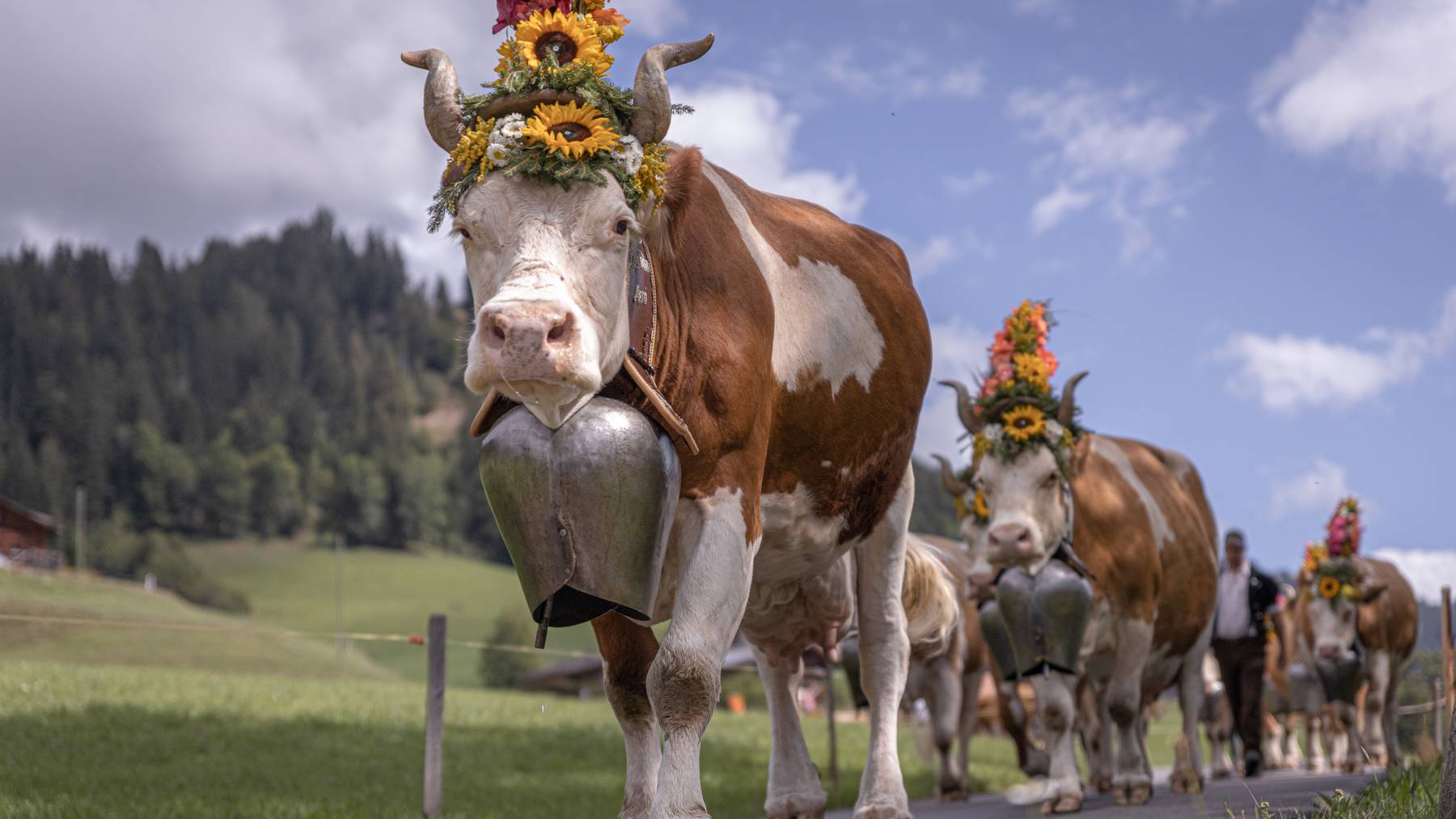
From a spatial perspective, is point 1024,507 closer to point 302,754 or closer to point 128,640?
point 302,754

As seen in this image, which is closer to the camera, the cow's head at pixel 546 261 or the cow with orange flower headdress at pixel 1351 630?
the cow's head at pixel 546 261

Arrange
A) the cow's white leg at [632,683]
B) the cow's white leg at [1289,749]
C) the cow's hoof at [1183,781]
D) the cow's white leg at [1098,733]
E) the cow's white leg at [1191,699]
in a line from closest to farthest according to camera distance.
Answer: the cow's white leg at [632,683]
the cow's hoof at [1183,781]
the cow's white leg at [1098,733]
the cow's white leg at [1191,699]
the cow's white leg at [1289,749]

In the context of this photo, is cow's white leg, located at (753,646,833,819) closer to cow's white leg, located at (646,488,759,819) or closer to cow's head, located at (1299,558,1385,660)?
cow's white leg, located at (646,488,759,819)

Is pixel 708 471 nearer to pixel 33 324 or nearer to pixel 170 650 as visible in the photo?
pixel 170 650

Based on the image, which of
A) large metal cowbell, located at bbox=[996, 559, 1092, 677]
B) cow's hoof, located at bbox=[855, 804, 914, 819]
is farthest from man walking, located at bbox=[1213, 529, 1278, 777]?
cow's hoof, located at bbox=[855, 804, 914, 819]

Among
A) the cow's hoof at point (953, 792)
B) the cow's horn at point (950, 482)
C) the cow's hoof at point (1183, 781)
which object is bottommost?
the cow's hoof at point (953, 792)

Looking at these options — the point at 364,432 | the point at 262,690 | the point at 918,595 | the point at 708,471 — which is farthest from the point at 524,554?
the point at 364,432

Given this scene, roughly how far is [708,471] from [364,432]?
14717cm

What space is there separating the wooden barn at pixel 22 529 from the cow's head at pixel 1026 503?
9747 cm

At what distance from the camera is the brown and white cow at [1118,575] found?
888 cm

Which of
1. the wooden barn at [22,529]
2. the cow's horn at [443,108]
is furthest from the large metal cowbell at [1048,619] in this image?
the wooden barn at [22,529]

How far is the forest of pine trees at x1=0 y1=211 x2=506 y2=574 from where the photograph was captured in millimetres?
127562

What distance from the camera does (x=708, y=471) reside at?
4.51 m

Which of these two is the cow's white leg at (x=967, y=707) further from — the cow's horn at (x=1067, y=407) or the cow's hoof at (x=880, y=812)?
the cow's hoof at (x=880, y=812)
